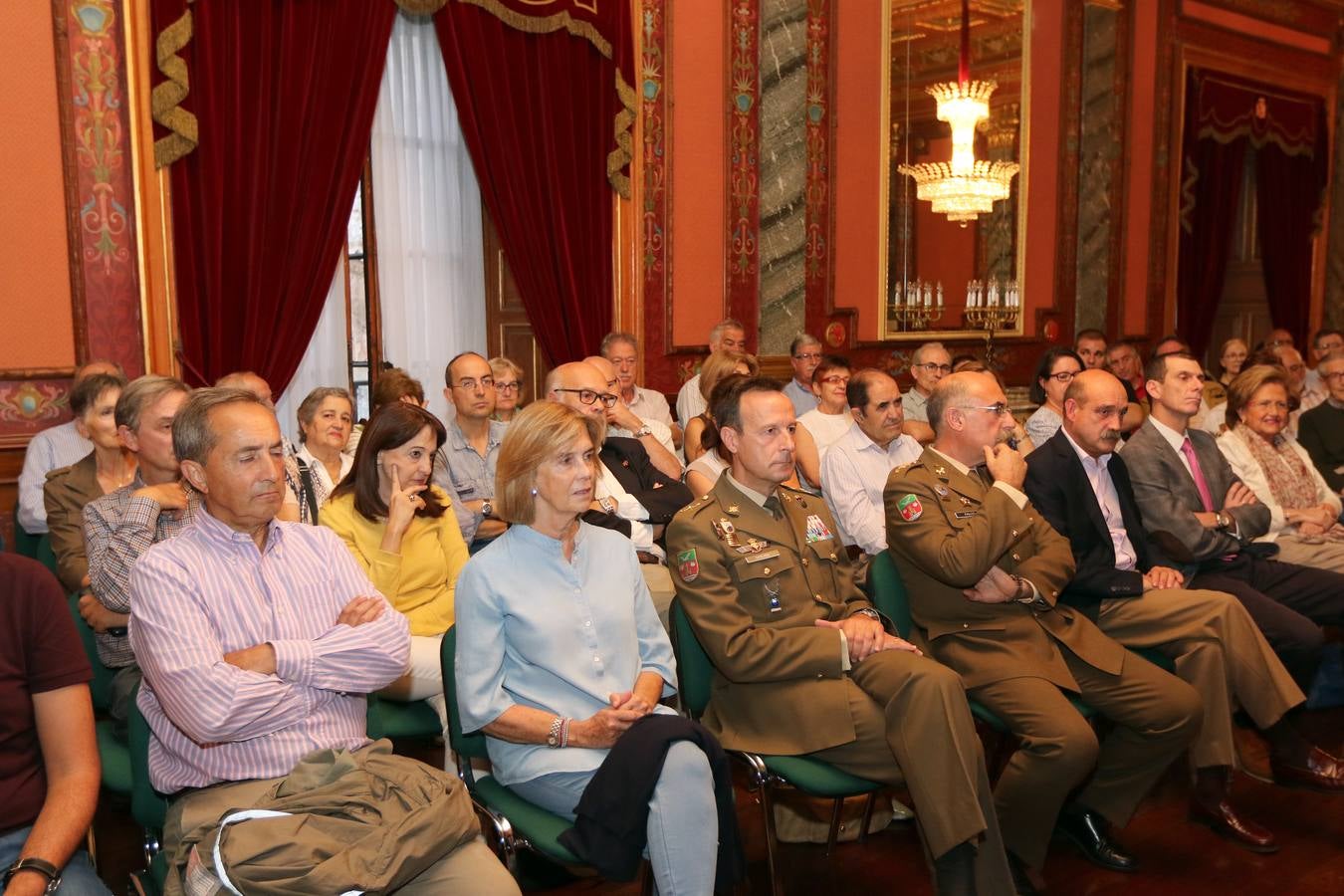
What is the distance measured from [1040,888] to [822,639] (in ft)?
2.97

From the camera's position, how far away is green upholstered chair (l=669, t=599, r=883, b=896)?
2.66 metres

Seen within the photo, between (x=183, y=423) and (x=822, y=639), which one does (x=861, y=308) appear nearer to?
(x=822, y=639)

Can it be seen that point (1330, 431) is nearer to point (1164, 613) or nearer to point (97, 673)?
point (1164, 613)

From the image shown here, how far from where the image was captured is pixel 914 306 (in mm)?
8008

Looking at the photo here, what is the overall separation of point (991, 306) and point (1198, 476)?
4623 millimetres

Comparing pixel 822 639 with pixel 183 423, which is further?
pixel 822 639

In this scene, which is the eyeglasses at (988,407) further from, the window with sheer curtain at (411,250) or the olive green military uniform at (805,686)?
the window with sheer curtain at (411,250)

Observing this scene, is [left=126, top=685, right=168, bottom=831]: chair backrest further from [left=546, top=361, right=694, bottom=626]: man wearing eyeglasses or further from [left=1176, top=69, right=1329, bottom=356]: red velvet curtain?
[left=1176, top=69, right=1329, bottom=356]: red velvet curtain

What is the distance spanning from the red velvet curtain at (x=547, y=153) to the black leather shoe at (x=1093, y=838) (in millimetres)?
3893

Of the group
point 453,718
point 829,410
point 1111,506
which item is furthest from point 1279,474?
point 453,718

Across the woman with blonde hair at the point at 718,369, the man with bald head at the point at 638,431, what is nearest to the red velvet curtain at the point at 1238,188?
the woman with blonde hair at the point at 718,369

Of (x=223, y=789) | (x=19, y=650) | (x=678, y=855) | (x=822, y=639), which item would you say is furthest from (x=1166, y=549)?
(x=19, y=650)

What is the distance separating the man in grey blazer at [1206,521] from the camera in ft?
12.6

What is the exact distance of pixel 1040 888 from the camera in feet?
9.64
